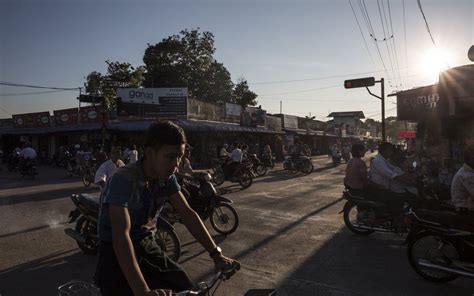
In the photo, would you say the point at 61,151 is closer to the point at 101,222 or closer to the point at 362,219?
the point at 362,219

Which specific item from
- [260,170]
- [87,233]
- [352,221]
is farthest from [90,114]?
[352,221]

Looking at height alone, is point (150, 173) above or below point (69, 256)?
above

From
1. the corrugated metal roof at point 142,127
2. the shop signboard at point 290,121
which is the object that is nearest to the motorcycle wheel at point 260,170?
the corrugated metal roof at point 142,127

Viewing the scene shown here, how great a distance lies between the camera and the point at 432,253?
5.04m

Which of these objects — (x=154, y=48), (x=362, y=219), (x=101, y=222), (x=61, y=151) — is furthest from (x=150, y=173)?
(x=154, y=48)

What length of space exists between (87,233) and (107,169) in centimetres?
162

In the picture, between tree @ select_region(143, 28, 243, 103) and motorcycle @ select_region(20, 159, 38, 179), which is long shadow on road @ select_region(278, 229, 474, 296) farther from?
tree @ select_region(143, 28, 243, 103)

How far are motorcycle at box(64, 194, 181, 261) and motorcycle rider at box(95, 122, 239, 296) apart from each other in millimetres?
3361

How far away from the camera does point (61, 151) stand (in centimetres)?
2870

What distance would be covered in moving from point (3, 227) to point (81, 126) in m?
23.1

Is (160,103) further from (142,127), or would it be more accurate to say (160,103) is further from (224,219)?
(224,219)

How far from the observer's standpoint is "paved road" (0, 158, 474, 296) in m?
4.88

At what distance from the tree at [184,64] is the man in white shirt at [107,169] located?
3855cm

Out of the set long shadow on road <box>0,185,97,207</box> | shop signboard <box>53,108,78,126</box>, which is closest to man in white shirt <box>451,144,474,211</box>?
long shadow on road <box>0,185,97,207</box>
